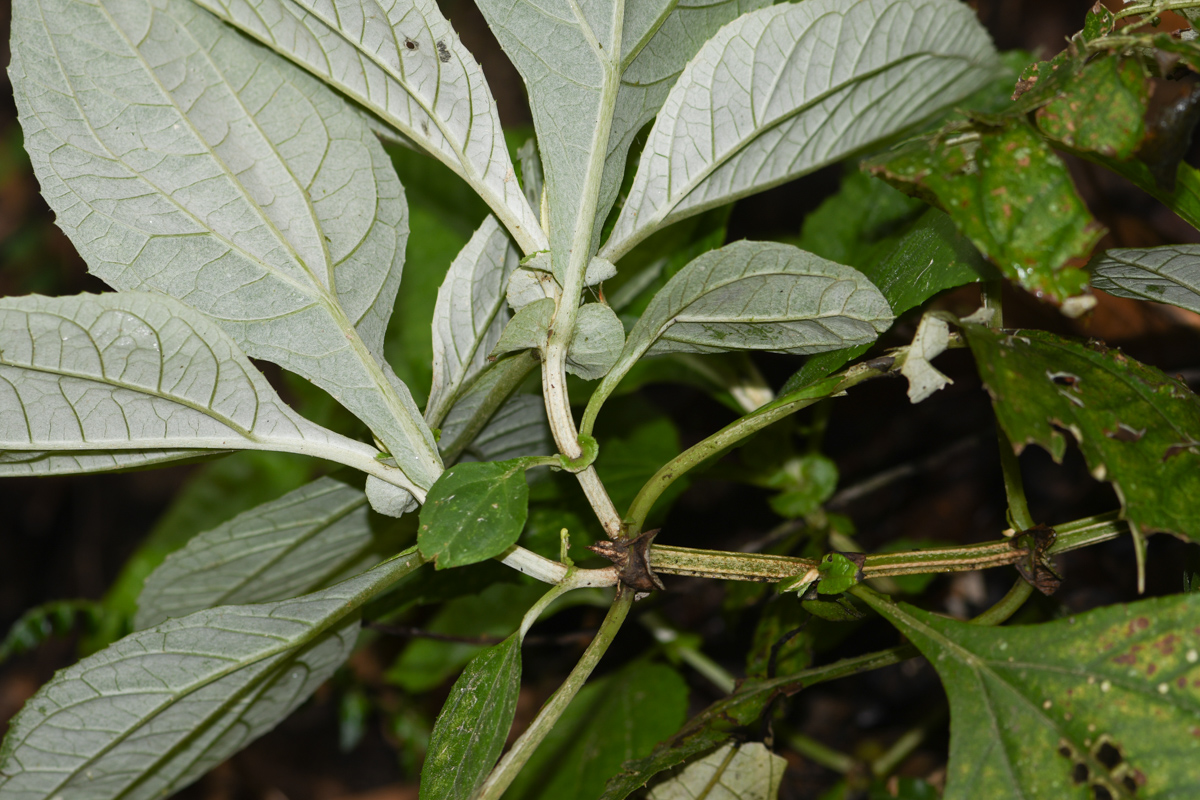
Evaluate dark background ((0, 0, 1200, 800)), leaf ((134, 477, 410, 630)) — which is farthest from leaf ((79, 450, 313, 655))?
leaf ((134, 477, 410, 630))

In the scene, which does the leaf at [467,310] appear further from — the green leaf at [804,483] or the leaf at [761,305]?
the green leaf at [804,483]

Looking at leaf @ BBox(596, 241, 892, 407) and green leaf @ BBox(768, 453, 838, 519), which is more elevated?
leaf @ BBox(596, 241, 892, 407)

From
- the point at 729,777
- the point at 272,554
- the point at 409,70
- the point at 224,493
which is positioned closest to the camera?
the point at 409,70

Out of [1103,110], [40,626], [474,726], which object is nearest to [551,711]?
[474,726]

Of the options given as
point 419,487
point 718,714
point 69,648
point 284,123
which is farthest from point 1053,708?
point 69,648

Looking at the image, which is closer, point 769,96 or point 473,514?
point 473,514

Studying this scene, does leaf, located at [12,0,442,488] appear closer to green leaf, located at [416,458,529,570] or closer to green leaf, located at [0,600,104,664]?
green leaf, located at [416,458,529,570]

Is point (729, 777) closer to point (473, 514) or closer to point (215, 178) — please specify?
point (473, 514)
